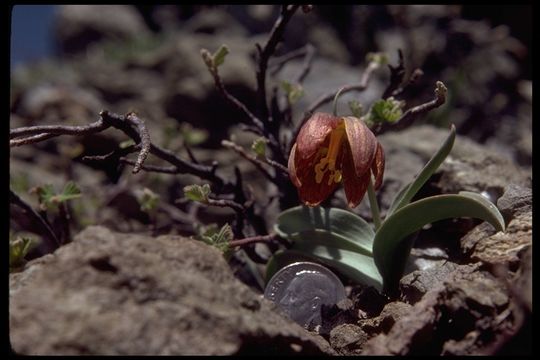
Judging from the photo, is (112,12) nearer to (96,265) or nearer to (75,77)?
(75,77)

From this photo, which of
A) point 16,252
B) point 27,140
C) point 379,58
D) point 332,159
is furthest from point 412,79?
point 16,252

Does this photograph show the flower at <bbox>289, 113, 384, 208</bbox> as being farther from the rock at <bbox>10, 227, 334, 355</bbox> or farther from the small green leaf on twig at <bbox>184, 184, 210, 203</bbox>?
the rock at <bbox>10, 227, 334, 355</bbox>

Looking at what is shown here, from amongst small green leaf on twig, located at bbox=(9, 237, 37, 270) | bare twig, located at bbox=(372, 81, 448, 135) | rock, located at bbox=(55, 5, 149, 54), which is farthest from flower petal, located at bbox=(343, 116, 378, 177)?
rock, located at bbox=(55, 5, 149, 54)

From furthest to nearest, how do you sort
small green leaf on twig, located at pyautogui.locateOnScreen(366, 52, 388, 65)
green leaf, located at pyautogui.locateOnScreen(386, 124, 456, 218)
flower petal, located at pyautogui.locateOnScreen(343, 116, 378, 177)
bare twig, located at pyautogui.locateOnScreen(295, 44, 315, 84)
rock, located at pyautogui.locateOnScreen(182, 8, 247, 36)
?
rock, located at pyautogui.locateOnScreen(182, 8, 247, 36)
bare twig, located at pyautogui.locateOnScreen(295, 44, 315, 84)
small green leaf on twig, located at pyautogui.locateOnScreen(366, 52, 388, 65)
green leaf, located at pyautogui.locateOnScreen(386, 124, 456, 218)
flower petal, located at pyautogui.locateOnScreen(343, 116, 378, 177)

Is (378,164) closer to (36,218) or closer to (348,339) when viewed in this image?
(348,339)

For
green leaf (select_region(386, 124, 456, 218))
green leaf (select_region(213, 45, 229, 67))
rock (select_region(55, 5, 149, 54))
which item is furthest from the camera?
rock (select_region(55, 5, 149, 54))

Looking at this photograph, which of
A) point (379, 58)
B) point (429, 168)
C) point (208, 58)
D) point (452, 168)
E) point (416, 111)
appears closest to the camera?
point (429, 168)

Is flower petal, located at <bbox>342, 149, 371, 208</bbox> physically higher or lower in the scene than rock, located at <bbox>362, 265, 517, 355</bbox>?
higher
